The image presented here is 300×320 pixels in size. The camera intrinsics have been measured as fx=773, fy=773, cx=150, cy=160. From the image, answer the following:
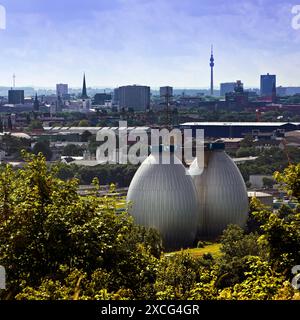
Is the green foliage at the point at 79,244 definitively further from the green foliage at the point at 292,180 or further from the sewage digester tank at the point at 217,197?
the sewage digester tank at the point at 217,197

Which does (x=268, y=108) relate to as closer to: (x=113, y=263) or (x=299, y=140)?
(x=299, y=140)

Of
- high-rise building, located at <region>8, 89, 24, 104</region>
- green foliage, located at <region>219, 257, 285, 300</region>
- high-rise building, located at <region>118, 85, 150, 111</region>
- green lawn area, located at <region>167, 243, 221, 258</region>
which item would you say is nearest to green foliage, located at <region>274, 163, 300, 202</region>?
green foliage, located at <region>219, 257, 285, 300</region>

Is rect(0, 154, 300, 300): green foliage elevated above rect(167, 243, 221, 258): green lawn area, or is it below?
above

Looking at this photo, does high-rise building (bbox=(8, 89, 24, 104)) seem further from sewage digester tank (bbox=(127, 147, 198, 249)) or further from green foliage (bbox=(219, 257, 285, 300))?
green foliage (bbox=(219, 257, 285, 300))

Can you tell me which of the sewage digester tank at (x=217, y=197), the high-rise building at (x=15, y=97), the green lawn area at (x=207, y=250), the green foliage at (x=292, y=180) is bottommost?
the green lawn area at (x=207, y=250)

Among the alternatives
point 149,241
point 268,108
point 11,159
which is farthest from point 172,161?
point 268,108

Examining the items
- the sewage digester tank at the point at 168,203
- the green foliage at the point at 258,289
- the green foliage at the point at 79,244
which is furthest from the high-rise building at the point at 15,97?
the green foliage at the point at 258,289

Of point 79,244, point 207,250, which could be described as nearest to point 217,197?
point 207,250
